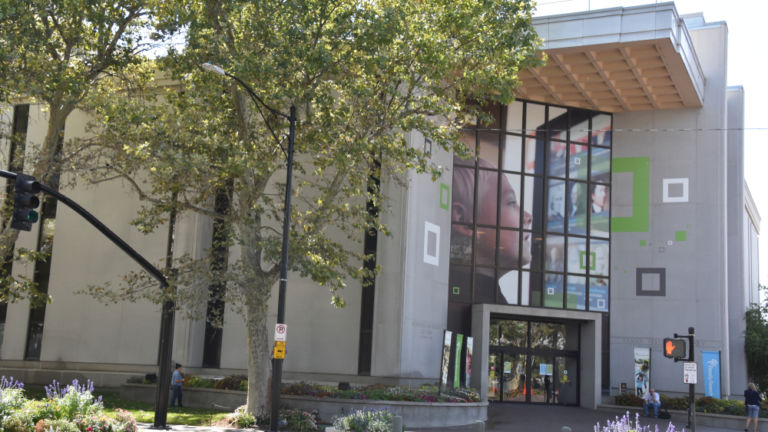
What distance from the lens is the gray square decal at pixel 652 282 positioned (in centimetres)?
3462

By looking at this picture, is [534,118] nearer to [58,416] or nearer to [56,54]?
[56,54]

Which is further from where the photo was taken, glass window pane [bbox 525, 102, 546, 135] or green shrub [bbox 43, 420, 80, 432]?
glass window pane [bbox 525, 102, 546, 135]

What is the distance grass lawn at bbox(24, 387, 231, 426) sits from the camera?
20.9 metres

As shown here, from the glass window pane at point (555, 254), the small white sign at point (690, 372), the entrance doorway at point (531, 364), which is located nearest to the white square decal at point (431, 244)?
the entrance doorway at point (531, 364)

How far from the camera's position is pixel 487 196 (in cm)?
3306

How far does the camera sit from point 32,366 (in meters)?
32.2

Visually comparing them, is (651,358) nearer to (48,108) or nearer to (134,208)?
(134,208)

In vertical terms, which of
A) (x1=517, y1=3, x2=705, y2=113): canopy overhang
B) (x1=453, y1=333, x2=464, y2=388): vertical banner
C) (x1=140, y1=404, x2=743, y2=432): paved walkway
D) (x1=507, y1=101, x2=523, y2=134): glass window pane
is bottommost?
(x1=140, y1=404, x2=743, y2=432): paved walkway

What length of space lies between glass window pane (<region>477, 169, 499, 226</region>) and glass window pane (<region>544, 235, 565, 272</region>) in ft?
9.79

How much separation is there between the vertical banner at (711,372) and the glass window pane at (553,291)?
6649mm

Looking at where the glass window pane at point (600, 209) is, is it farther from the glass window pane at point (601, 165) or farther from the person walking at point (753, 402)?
the person walking at point (753, 402)

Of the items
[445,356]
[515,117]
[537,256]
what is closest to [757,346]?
[537,256]

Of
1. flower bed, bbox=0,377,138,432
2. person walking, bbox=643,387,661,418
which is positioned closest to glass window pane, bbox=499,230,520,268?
person walking, bbox=643,387,661,418

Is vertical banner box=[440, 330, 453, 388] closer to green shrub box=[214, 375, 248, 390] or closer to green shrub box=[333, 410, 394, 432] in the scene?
green shrub box=[214, 375, 248, 390]
